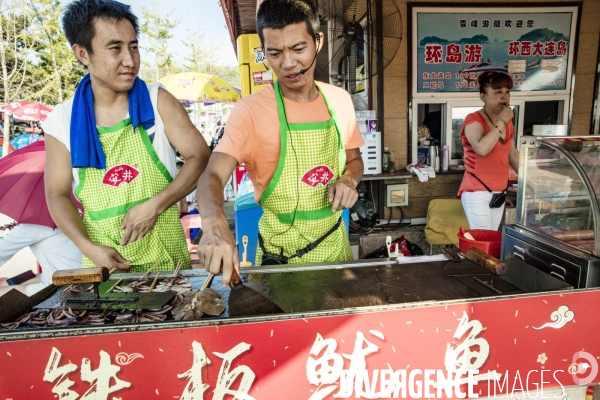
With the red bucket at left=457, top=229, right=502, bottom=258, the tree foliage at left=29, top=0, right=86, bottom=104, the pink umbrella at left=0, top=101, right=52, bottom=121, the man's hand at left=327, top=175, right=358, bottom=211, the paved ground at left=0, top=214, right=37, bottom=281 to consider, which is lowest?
the paved ground at left=0, top=214, right=37, bottom=281

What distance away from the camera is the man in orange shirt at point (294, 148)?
1.84 metres

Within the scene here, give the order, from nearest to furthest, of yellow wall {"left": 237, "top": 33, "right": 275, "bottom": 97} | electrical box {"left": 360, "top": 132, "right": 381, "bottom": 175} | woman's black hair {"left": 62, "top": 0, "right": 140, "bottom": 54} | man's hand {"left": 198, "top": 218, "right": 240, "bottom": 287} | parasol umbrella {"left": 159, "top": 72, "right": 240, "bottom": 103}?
man's hand {"left": 198, "top": 218, "right": 240, "bottom": 287}, woman's black hair {"left": 62, "top": 0, "right": 140, "bottom": 54}, electrical box {"left": 360, "top": 132, "right": 381, "bottom": 175}, yellow wall {"left": 237, "top": 33, "right": 275, "bottom": 97}, parasol umbrella {"left": 159, "top": 72, "right": 240, "bottom": 103}

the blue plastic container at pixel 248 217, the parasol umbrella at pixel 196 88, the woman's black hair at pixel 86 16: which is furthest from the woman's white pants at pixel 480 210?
the parasol umbrella at pixel 196 88

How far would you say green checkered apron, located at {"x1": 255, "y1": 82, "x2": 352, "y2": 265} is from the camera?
78.7 inches

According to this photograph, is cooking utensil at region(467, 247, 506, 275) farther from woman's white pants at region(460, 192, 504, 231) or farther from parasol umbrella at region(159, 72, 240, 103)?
parasol umbrella at region(159, 72, 240, 103)

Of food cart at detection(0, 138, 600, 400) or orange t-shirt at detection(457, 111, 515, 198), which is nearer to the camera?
food cart at detection(0, 138, 600, 400)

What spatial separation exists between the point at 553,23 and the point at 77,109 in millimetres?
5675

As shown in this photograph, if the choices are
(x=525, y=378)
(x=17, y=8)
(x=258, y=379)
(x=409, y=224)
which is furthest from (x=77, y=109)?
(x=17, y=8)

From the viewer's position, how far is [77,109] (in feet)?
6.01

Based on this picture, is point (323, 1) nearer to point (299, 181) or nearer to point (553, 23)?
point (299, 181)

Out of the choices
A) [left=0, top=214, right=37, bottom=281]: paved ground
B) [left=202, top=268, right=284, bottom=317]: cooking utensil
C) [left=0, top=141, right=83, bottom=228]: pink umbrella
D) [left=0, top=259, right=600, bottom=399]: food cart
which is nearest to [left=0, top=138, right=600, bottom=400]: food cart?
[left=0, top=259, right=600, bottom=399]: food cart

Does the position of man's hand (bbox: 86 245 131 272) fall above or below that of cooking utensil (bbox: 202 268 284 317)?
above

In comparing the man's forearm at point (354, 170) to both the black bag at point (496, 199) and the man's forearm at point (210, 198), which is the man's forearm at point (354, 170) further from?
the black bag at point (496, 199)

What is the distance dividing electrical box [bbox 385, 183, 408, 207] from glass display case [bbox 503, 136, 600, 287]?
3206 millimetres
